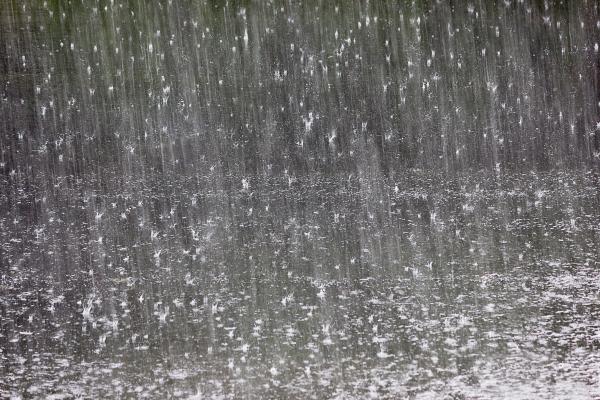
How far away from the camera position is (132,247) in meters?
5.89

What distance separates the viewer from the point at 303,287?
5.08m

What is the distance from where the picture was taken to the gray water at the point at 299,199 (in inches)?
163

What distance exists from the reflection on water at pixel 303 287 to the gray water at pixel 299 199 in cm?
2

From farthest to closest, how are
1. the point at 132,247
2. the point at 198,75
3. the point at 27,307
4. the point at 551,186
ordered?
the point at 198,75 < the point at 551,186 < the point at 132,247 < the point at 27,307

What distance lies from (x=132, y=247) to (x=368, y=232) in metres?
1.78

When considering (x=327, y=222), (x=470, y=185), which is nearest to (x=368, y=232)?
(x=327, y=222)

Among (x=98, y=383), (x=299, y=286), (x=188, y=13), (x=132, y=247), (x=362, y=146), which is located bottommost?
(x=98, y=383)

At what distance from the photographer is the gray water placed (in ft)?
13.5

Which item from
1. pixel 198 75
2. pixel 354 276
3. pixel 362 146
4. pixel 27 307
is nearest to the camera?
pixel 27 307

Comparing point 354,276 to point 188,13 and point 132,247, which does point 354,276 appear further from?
point 188,13

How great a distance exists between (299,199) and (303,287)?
72.2 inches

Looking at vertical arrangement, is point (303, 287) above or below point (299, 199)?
below

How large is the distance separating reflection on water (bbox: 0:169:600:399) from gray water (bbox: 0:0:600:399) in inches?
0.8

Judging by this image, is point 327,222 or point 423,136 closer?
point 327,222
